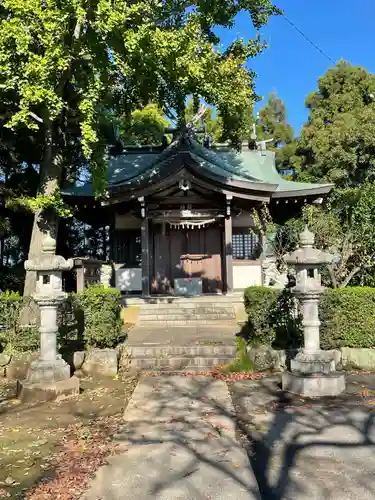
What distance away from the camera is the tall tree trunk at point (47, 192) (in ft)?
33.6

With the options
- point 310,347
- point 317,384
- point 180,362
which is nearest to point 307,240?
point 310,347

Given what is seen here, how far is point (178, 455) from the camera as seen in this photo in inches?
160

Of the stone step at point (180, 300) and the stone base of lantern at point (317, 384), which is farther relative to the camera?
the stone step at point (180, 300)

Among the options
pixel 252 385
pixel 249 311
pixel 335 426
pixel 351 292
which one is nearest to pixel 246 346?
pixel 249 311

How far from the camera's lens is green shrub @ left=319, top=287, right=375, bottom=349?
7754mm

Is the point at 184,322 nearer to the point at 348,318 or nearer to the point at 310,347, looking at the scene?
the point at 348,318

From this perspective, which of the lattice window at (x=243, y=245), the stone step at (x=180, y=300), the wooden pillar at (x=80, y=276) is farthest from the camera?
the lattice window at (x=243, y=245)

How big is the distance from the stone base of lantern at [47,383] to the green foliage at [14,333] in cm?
149

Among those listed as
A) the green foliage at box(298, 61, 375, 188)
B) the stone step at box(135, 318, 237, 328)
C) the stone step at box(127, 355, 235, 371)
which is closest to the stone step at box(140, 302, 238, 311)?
the stone step at box(135, 318, 237, 328)

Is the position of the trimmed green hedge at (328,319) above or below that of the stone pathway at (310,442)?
above

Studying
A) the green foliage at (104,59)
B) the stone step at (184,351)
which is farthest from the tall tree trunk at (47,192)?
the stone step at (184,351)

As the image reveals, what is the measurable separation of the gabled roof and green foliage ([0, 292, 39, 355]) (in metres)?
6.21

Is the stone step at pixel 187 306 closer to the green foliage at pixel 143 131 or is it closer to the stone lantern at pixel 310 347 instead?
the stone lantern at pixel 310 347

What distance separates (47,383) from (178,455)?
308 cm
